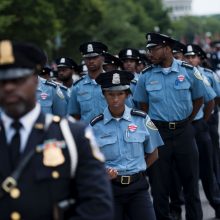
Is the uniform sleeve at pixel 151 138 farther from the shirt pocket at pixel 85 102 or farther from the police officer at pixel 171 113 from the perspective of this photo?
the shirt pocket at pixel 85 102

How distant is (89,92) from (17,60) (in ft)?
15.5

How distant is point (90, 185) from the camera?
10.2ft

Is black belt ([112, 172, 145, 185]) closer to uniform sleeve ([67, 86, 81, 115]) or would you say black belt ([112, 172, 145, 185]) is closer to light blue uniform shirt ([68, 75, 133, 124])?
light blue uniform shirt ([68, 75, 133, 124])

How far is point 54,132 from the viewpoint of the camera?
3205 millimetres

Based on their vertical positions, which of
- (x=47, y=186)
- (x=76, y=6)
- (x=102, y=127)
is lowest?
(x=76, y=6)

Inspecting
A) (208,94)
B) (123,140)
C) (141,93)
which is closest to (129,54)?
(208,94)

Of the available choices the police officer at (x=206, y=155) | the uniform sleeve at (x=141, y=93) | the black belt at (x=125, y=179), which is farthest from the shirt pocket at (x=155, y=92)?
the black belt at (x=125, y=179)

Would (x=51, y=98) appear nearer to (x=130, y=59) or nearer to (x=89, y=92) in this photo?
(x=89, y=92)

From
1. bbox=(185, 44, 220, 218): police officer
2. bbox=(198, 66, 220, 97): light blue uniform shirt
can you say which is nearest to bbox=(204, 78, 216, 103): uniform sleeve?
bbox=(185, 44, 220, 218): police officer

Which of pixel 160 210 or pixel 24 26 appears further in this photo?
pixel 24 26

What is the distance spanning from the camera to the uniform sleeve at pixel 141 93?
7699 millimetres

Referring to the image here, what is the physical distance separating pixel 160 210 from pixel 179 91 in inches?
49.5

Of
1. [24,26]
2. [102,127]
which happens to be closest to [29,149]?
[102,127]

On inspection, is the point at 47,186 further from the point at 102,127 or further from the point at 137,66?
the point at 137,66
